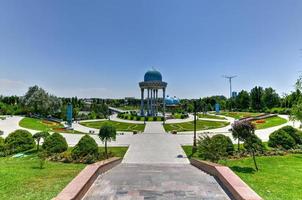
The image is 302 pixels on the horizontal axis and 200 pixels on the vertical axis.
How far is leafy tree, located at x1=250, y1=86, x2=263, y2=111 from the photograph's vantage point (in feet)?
267

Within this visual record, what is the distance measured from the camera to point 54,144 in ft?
64.3

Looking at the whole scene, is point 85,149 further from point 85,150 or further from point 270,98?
point 270,98

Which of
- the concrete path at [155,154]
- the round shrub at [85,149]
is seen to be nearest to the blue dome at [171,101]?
the concrete path at [155,154]

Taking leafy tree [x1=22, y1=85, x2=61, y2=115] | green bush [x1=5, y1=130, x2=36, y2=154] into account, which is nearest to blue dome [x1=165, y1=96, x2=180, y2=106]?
leafy tree [x1=22, y1=85, x2=61, y2=115]

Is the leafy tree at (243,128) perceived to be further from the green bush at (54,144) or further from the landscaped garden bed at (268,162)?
the green bush at (54,144)

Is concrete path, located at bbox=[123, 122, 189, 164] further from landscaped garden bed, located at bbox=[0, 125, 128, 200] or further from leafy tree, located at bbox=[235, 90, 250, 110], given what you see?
leafy tree, located at bbox=[235, 90, 250, 110]

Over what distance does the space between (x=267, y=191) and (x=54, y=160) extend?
494 inches

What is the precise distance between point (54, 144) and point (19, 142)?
180 inches

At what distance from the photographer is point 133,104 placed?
137500 mm

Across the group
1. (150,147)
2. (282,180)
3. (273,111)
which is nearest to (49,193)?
(282,180)

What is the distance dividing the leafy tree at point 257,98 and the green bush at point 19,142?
2866 inches

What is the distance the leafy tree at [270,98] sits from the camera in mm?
78875

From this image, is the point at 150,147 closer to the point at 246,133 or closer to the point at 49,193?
the point at 246,133

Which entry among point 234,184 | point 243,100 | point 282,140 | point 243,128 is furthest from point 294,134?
point 243,100
